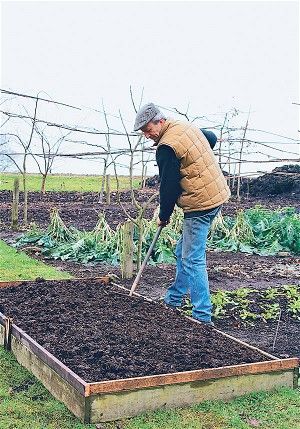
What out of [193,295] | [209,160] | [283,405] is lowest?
[283,405]

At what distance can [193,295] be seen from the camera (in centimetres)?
555

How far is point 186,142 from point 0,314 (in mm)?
1867

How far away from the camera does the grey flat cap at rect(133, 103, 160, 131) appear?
538 cm

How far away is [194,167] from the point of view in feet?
17.9

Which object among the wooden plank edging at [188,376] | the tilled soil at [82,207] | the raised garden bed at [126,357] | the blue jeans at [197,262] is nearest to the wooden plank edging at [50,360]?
the raised garden bed at [126,357]

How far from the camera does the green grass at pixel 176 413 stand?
3.76 m

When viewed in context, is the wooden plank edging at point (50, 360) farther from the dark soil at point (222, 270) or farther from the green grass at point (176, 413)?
the dark soil at point (222, 270)

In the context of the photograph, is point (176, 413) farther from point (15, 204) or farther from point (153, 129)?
point (15, 204)

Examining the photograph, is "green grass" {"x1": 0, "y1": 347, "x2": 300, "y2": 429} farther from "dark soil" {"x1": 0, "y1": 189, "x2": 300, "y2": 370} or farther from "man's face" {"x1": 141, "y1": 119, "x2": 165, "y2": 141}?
"man's face" {"x1": 141, "y1": 119, "x2": 165, "y2": 141}

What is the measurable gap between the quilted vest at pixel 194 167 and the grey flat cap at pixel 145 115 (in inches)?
6.2

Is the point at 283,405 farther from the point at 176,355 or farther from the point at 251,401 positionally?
the point at 176,355

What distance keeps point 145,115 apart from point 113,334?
1662 mm

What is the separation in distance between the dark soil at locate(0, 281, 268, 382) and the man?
1.13 feet

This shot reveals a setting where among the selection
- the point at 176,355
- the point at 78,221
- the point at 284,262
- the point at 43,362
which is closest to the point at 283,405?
the point at 176,355
